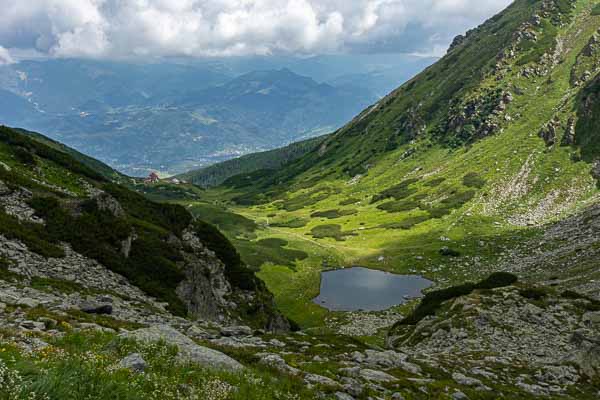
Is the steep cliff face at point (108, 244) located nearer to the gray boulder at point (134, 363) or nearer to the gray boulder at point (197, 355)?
the gray boulder at point (197, 355)

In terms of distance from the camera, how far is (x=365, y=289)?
109312 mm

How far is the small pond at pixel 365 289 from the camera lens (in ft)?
324

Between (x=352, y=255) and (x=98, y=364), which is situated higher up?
(x=98, y=364)

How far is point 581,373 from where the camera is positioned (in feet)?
81.1

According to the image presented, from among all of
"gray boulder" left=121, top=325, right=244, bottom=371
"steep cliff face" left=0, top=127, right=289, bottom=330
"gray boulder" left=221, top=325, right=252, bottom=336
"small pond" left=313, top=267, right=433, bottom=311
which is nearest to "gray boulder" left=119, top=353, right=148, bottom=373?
"gray boulder" left=121, top=325, right=244, bottom=371

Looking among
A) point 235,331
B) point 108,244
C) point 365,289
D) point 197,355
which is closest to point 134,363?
point 197,355

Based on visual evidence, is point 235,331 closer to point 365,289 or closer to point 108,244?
point 108,244

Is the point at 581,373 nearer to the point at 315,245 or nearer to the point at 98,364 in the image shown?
the point at 98,364

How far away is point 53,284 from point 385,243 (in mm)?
132989

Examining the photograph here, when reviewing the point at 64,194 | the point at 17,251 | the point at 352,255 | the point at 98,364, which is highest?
the point at 64,194

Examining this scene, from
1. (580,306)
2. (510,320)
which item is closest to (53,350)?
(510,320)

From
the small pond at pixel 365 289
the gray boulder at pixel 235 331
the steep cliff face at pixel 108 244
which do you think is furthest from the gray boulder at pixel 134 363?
the small pond at pixel 365 289

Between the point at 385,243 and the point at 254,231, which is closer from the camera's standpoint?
the point at 385,243

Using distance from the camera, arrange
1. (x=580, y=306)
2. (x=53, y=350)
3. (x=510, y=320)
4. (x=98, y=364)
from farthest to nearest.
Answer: (x=580, y=306), (x=510, y=320), (x=53, y=350), (x=98, y=364)
